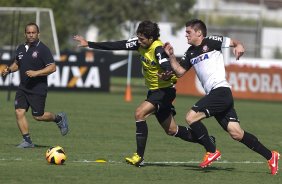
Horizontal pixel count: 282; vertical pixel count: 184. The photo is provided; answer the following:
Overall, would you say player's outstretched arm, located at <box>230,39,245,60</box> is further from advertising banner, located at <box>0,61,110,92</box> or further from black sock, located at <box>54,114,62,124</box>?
advertising banner, located at <box>0,61,110,92</box>

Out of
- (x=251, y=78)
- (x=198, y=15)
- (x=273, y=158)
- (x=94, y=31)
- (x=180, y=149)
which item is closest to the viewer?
(x=273, y=158)

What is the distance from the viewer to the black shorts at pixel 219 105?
13125mm

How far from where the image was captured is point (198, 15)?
57531mm

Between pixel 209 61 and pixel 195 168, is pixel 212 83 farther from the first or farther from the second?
pixel 195 168

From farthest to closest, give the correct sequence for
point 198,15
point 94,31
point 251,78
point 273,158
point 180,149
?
point 94,31
point 198,15
point 251,78
point 180,149
point 273,158

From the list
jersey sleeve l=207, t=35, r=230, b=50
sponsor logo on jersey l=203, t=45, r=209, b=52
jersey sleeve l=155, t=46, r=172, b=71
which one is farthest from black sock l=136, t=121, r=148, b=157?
jersey sleeve l=207, t=35, r=230, b=50

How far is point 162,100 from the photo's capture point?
45.6 feet

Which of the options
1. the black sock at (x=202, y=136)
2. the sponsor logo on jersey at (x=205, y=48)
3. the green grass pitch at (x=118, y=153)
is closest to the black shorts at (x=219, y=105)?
the black sock at (x=202, y=136)

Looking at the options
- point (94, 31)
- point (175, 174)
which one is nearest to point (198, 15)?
point (94, 31)

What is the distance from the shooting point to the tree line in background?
53.4 metres

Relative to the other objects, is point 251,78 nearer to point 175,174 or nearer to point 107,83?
point 107,83

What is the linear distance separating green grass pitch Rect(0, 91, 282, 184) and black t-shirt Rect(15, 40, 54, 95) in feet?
3.46

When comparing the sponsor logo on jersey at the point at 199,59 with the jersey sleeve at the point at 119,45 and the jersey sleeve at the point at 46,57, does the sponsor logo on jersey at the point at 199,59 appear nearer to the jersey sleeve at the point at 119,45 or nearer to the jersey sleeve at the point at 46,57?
the jersey sleeve at the point at 119,45

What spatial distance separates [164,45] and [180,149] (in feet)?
12.5
